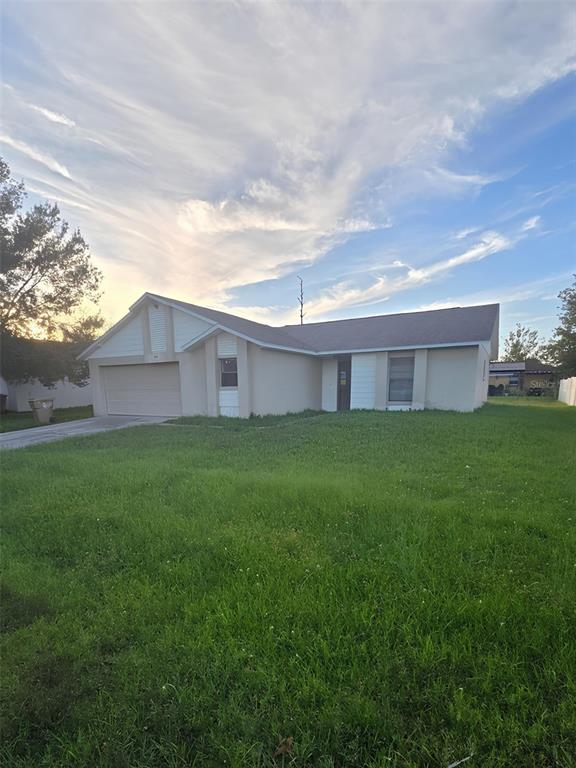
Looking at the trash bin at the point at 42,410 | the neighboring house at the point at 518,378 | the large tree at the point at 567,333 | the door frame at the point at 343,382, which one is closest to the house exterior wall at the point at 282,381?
the door frame at the point at 343,382

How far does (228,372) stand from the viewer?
12203mm

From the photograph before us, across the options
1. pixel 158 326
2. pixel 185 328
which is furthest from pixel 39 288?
pixel 185 328

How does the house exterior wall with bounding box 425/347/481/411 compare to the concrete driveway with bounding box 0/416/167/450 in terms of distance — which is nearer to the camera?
the concrete driveway with bounding box 0/416/167/450

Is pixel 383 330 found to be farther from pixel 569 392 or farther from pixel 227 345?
pixel 569 392

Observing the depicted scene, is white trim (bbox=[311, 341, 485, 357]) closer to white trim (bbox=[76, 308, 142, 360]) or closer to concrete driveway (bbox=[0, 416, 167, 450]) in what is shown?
concrete driveway (bbox=[0, 416, 167, 450])

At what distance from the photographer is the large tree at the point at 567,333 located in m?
17.3

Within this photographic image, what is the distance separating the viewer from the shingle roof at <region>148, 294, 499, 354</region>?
1250 centimetres

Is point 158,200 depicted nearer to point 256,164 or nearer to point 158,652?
point 256,164

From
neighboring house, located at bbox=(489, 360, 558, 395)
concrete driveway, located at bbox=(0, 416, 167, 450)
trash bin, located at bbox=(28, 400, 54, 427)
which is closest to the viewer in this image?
concrete driveway, located at bbox=(0, 416, 167, 450)

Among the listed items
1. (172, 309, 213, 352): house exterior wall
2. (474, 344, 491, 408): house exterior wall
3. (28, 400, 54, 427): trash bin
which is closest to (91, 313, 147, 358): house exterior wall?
(172, 309, 213, 352): house exterior wall

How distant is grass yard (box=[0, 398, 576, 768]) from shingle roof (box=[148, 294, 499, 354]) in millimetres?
8515

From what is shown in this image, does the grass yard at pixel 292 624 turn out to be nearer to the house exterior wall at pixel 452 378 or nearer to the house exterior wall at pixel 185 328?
the house exterior wall at pixel 452 378

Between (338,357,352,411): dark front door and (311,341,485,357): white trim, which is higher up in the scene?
(311,341,485,357): white trim

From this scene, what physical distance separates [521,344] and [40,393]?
50.1 metres
